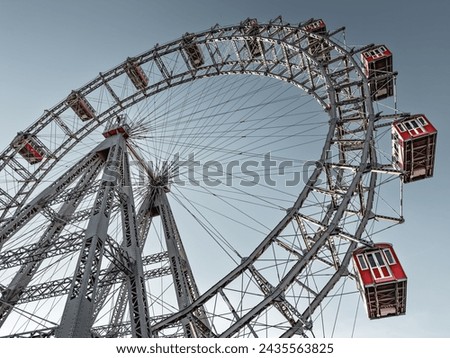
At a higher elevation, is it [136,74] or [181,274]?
[136,74]

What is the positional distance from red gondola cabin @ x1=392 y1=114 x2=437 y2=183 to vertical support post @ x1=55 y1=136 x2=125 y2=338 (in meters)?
10.3

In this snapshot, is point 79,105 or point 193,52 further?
point 79,105

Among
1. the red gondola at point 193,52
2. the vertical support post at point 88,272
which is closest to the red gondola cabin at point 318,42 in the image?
the red gondola at point 193,52

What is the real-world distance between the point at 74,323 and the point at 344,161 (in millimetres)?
11549

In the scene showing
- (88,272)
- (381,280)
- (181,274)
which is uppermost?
(181,274)

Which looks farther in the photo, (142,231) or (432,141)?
(142,231)

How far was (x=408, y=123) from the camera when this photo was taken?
15.0 metres

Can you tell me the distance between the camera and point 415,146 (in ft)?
48.0

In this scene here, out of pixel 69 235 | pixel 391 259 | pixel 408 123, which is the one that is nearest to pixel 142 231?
pixel 69 235

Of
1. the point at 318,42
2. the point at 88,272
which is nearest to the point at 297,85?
the point at 318,42

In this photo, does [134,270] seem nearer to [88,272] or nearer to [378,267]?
[88,272]

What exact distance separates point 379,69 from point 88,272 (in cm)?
1604

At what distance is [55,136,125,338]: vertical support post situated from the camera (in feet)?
32.4
